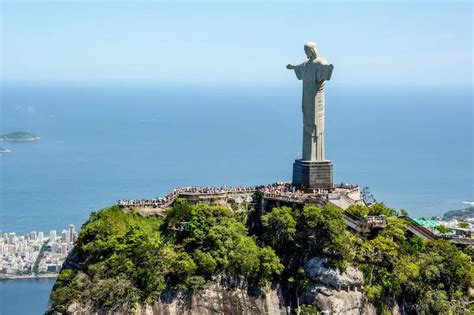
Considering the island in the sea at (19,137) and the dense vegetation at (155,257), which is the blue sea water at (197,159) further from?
the dense vegetation at (155,257)

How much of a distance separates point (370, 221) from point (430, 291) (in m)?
3.32

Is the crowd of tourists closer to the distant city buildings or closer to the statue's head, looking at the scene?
the statue's head

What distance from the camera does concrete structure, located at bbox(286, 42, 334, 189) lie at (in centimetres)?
3541

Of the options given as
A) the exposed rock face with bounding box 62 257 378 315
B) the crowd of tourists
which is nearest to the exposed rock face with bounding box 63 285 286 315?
the exposed rock face with bounding box 62 257 378 315

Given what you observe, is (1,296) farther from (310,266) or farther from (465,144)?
(465,144)

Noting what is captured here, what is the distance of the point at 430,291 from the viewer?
3148 centimetres

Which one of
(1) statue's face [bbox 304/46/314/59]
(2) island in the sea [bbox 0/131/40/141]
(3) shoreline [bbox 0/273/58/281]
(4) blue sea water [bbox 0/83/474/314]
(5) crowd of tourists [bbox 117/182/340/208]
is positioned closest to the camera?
(5) crowd of tourists [bbox 117/182/340/208]

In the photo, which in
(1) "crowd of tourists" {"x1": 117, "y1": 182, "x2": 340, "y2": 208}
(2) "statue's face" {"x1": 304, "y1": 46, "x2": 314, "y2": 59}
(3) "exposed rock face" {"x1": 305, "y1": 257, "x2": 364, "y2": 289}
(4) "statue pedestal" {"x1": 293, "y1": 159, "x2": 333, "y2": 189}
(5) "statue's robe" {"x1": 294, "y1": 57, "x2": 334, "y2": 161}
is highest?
(2) "statue's face" {"x1": 304, "y1": 46, "x2": 314, "y2": 59}

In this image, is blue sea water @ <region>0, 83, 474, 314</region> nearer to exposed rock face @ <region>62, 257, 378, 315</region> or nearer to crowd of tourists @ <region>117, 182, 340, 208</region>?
crowd of tourists @ <region>117, 182, 340, 208</region>

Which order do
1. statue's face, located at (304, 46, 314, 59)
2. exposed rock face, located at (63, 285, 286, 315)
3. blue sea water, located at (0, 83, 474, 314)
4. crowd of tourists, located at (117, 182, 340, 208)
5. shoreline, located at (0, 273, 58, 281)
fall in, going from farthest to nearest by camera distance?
blue sea water, located at (0, 83, 474, 314) < shoreline, located at (0, 273, 58, 281) < statue's face, located at (304, 46, 314, 59) < crowd of tourists, located at (117, 182, 340, 208) < exposed rock face, located at (63, 285, 286, 315)

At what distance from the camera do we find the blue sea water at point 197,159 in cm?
7919

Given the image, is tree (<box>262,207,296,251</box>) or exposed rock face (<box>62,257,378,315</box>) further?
tree (<box>262,207,296,251</box>)

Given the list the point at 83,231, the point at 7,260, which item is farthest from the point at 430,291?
the point at 7,260

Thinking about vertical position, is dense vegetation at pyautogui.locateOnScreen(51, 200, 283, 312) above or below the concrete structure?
below
